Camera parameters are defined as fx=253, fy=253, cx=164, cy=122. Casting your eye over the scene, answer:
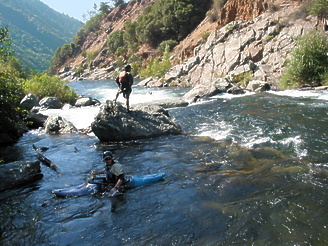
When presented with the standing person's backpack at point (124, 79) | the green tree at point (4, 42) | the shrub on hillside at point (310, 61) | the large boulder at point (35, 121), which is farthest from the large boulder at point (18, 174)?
the shrub on hillside at point (310, 61)

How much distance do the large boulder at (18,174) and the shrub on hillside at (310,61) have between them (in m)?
17.3

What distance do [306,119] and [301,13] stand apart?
18.7m

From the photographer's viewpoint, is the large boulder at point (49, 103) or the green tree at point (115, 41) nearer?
the large boulder at point (49, 103)

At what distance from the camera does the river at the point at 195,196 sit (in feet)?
13.4

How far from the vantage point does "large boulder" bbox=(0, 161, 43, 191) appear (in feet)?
20.4

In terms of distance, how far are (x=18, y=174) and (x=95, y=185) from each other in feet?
7.19

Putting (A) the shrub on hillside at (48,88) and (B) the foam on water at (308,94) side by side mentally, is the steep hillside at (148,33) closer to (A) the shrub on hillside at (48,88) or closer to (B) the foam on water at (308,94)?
(A) the shrub on hillside at (48,88)

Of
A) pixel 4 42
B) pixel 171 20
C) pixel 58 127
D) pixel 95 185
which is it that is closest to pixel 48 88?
pixel 58 127

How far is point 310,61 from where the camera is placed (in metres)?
17.0

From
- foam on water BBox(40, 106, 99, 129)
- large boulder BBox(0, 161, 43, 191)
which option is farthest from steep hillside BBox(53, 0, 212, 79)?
large boulder BBox(0, 161, 43, 191)

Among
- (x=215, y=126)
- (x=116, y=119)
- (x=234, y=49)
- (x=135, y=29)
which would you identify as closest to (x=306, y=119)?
(x=215, y=126)

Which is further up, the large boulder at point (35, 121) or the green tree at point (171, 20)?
the green tree at point (171, 20)

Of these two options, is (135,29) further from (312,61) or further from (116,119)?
(116,119)

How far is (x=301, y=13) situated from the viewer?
24.1 metres
